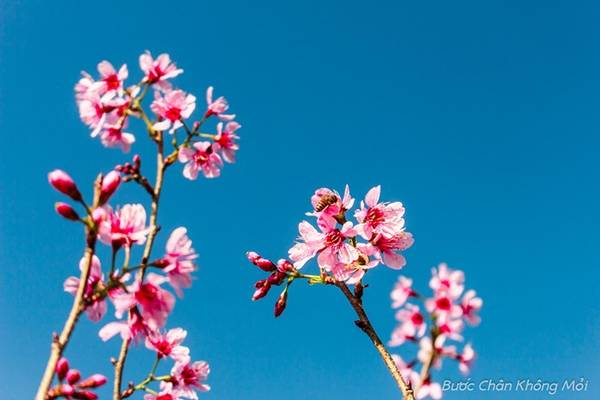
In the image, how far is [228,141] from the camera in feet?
12.8

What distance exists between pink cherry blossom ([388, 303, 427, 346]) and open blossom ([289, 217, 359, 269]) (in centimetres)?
120

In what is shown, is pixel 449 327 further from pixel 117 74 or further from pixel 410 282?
pixel 117 74

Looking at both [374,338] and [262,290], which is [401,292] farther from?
[262,290]

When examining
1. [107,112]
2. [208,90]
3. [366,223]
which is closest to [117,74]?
[107,112]

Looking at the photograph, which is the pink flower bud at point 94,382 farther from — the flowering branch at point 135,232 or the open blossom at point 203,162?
the open blossom at point 203,162

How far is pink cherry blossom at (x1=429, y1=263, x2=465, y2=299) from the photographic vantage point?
254cm

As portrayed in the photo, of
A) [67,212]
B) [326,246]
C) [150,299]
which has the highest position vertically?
[326,246]

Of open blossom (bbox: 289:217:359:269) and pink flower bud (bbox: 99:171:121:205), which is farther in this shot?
open blossom (bbox: 289:217:359:269)

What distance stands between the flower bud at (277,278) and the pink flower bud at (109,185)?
178 centimetres

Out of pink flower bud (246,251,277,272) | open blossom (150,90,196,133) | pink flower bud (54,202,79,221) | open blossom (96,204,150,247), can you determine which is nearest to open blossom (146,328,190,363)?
pink flower bud (246,251,277,272)

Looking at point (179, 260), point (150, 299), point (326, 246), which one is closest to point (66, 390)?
point (150, 299)

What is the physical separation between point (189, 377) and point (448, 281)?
1.89 meters

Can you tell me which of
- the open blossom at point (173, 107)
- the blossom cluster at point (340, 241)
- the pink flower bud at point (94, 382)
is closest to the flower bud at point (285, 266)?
the blossom cluster at point (340, 241)

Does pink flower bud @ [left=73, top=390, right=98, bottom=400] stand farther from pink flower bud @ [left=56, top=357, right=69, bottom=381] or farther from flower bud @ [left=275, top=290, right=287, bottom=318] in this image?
flower bud @ [left=275, top=290, right=287, bottom=318]
